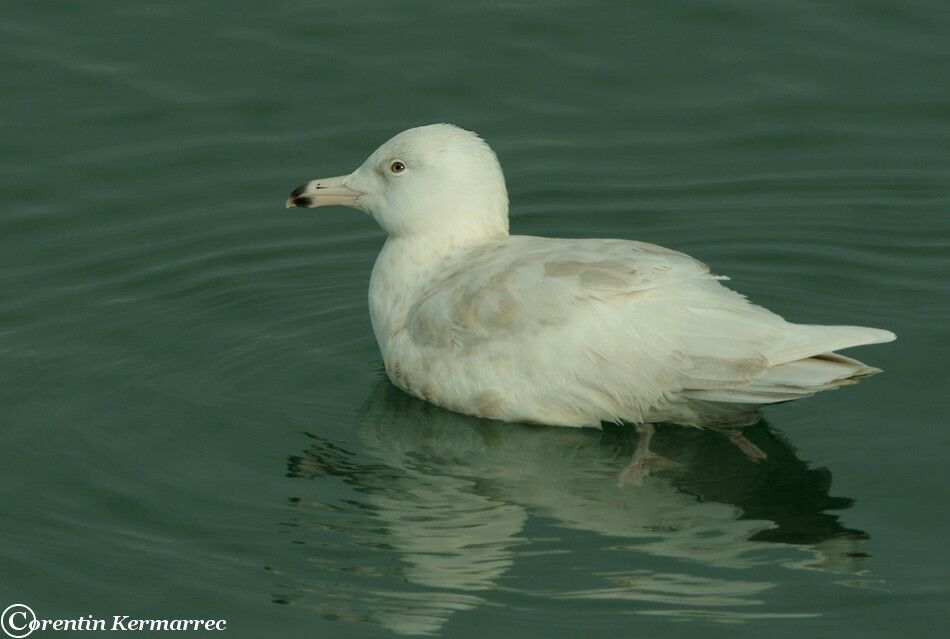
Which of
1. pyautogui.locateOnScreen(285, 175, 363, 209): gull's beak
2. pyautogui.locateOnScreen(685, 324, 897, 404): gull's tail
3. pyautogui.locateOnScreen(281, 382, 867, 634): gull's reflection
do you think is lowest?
pyautogui.locateOnScreen(281, 382, 867, 634): gull's reflection

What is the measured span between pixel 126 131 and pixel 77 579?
5429mm

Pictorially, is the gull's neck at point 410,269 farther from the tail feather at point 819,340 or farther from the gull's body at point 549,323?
the tail feather at point 819,340

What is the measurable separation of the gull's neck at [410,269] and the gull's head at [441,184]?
34 millimetres

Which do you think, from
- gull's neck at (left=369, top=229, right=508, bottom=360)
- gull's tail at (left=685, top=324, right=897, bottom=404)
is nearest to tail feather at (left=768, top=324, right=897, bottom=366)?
gull's tail at (left=685, top=324, right=897, bottom=404)

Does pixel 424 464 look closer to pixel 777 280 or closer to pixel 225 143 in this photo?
pixel 777 280

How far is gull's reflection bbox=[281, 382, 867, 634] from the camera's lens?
27.5ft

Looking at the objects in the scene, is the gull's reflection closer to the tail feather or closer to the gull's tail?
the gull's tail

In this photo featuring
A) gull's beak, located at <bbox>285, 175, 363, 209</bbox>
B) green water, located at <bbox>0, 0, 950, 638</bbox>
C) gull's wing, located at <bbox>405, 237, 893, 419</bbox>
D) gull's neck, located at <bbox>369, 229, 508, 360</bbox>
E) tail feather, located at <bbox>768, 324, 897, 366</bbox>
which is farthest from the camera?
gull's beak, located at <bbox>285, 175, 363, 209</bbox>

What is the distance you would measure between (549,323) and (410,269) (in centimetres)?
133

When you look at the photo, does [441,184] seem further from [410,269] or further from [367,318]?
[367,318]

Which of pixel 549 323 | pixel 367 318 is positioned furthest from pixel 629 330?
pixel 367 318

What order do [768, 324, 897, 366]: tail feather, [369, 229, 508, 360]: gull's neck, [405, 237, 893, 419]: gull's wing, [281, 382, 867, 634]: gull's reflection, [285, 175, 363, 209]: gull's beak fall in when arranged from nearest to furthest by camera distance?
[281, 382, 867, 634]: gull's reflection < [768, 324, 897, 366]: tail feather < [405, 237, 893, 419]: gull's wing < [369, 229, 508, 360]: gull's neck < [285, 175, 363, 209]: gull's beak

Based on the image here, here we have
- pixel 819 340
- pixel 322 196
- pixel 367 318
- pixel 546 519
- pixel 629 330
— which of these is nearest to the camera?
pixel 546 519

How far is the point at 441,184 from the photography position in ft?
34.7
